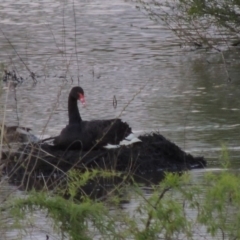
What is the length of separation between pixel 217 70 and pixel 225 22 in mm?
978

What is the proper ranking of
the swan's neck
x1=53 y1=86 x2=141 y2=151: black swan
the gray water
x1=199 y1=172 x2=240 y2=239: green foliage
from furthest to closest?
the gray water, the swan's neck, x1=53 y1=86 x2=141 y2=151: black swan, x1=199 y1=172 x2=240 y2=239: green foliage

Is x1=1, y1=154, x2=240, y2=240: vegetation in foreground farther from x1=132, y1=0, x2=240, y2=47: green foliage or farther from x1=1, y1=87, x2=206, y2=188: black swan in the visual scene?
x1=132, y1=0, x2=240, y2=47: green foliage

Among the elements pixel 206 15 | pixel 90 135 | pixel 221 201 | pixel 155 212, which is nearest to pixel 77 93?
pixel 90 135

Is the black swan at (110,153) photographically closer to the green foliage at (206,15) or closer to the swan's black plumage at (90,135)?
the swan's black plumage at (90,135)

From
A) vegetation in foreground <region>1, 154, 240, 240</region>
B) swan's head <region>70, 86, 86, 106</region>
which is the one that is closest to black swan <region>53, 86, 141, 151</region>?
swan's head <region>70, 86, 86, 106</region>

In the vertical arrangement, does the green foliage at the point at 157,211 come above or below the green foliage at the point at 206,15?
above

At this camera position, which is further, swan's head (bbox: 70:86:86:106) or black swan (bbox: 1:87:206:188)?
swan's head (bbox: 70:86:86:106)

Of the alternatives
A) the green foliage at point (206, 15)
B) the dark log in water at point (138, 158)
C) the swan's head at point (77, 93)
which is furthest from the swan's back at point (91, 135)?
the green foliage at point (206, 15)

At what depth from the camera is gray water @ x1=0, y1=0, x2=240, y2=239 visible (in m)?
14.1

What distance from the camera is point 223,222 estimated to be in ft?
20.7

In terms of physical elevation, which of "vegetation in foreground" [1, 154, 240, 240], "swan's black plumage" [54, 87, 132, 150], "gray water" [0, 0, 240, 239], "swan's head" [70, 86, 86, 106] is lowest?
"gray water" [0, 0, 240, 239]

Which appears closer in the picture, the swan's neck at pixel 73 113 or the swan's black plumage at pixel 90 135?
the swan's black plumage at pixel 90 135

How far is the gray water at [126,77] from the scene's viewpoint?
14.1 m

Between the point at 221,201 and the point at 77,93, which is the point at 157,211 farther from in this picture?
the point at 77,93
